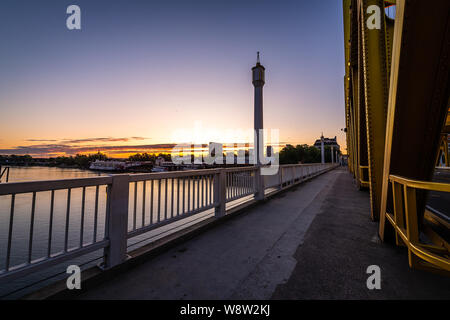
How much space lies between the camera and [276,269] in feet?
8.79

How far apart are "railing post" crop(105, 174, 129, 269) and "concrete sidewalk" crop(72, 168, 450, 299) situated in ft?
A: 0.83

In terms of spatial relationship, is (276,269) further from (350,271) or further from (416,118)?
(416,118)

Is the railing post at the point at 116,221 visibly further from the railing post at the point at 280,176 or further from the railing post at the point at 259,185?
the railing post at the point at 280,176

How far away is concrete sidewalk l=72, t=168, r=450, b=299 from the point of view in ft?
7.24

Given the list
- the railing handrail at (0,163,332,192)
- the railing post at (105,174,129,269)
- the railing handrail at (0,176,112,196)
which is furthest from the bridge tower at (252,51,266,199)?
the railing handrail at (0,176,112,196)

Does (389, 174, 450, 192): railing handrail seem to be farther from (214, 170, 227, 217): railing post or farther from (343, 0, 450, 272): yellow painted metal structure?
(214, 170, 227, 217): railing post

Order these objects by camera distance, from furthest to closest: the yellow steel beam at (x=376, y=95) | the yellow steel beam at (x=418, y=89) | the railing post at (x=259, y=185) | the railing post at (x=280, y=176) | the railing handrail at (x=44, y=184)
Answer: the railing post at (x=280, y=176), the railing post at (x=259, y=185), the yellow steel beam at (x=376, y=95), the yellow steel beam at (x=418, y=89), the railing handrail at (x=44, y=184)

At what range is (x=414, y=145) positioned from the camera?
3180mm

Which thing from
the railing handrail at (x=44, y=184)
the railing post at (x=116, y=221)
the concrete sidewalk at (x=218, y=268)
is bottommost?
the concrete sidewalk at (x=218, y=268)

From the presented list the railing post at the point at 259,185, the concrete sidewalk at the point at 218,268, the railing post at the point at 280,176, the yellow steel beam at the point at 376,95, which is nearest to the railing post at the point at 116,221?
the concrete sidewalk at the point at 218,268

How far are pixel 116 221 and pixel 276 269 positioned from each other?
2.22 metres

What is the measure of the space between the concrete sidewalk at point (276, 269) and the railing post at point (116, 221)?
10.0 inches

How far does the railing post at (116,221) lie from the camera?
8.46 ft
